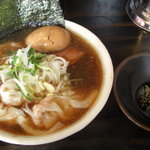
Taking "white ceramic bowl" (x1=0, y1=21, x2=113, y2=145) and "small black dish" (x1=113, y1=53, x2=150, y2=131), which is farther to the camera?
"small black dish" (x1=113, y1=53, x2=150, y2=131)

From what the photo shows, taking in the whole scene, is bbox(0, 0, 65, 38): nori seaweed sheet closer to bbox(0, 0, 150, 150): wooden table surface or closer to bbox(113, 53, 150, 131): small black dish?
bbox(0, 0, 150, 150): wooden table surface

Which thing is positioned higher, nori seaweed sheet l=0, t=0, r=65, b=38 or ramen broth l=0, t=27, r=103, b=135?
nori seaweed sheet l=0, t=0, r=65, b=38

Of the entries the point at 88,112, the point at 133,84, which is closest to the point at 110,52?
the point at 133,84

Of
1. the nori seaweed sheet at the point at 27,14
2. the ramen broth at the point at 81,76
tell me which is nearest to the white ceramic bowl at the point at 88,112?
the ramen broth at the point at 81,76

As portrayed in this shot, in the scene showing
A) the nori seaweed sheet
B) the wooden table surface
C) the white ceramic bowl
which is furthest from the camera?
the nori seaweed sheet

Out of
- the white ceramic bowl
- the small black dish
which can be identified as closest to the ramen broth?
the white ceramic bowl
